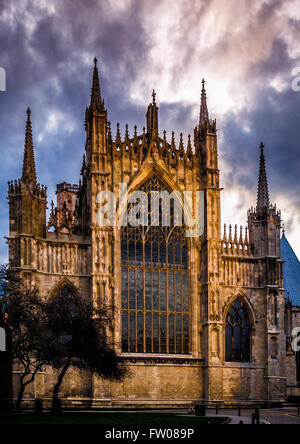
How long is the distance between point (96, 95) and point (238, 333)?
A: 69.0 ft

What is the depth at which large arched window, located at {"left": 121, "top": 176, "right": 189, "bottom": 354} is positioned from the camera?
169ft

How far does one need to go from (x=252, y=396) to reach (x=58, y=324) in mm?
18788

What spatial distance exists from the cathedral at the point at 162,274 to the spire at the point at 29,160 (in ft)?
0.27

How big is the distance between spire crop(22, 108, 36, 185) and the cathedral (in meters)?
0.08

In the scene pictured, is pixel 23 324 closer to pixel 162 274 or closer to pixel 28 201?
pixel 28 201

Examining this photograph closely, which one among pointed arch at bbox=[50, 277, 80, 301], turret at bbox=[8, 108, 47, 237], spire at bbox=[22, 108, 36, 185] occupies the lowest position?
pointed arch at bbox=[50, 277, 80, 301]

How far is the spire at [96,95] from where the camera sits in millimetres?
53809

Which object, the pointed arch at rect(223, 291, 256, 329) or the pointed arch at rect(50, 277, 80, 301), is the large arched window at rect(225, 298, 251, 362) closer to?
the pointed arch at rect(223, 291, 256, 329)

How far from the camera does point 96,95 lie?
5425 cm

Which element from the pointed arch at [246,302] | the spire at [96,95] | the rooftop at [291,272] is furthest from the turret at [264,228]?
the rooftop at [291,272]

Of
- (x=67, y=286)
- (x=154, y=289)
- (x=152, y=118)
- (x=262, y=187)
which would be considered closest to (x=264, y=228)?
(x=262, y=187)

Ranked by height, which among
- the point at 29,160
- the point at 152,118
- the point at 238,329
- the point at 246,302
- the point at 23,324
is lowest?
the point at 238,329

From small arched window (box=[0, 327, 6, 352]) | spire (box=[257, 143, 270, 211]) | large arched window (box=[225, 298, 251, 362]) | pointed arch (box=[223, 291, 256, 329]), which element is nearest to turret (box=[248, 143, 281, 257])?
spire (box=[257, 143, 270, 211])

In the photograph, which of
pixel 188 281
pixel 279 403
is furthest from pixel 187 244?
pixel 279 403
